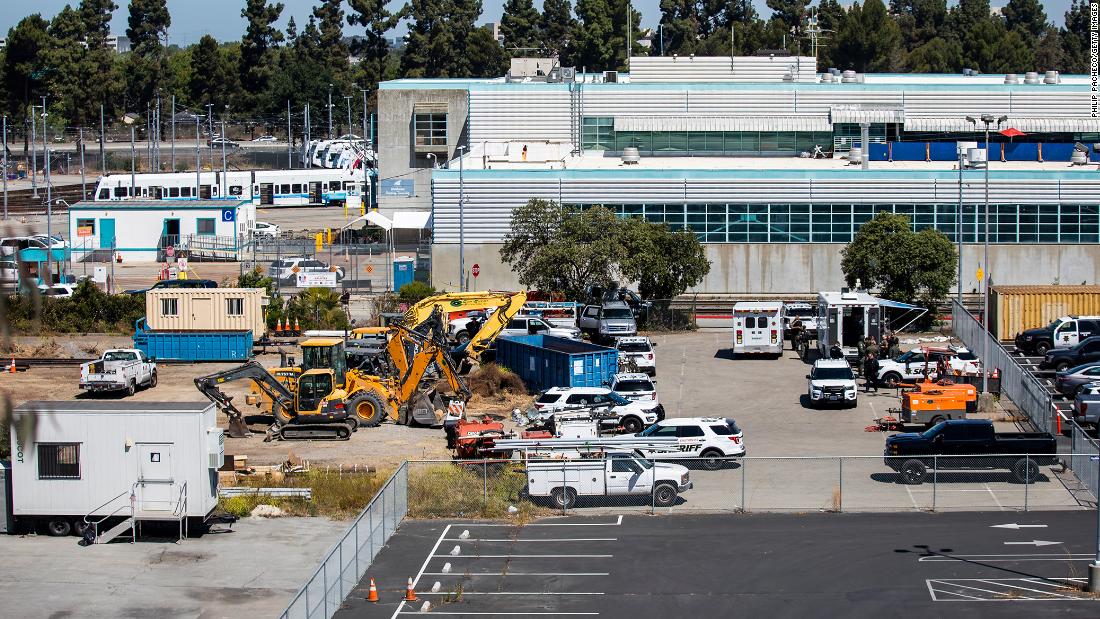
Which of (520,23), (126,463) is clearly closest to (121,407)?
(126,463)

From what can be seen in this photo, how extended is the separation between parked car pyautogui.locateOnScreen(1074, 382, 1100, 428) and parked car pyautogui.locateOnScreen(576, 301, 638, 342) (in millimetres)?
18006

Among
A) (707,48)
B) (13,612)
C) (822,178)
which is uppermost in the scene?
(707,48)

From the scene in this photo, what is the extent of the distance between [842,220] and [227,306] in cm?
3013

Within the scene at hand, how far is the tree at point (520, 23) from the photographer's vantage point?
179500 mm

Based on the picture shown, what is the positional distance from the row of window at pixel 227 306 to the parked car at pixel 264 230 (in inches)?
1139

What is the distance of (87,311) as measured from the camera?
6209 cm

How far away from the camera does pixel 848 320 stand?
53.9 metres

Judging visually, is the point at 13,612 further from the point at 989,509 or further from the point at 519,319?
the point at 519,319

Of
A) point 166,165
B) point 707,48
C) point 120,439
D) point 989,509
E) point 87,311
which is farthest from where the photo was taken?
point 707,48

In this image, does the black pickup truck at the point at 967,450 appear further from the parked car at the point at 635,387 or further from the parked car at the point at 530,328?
the parked car at the point at 530,328

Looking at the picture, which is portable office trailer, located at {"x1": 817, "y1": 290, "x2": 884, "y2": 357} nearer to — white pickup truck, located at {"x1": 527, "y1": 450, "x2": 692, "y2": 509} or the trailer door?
white pickup truck, located at {"x1": 527, "y1": 450, "x2": 692, "y2": 509}

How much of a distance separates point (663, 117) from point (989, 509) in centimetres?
5593

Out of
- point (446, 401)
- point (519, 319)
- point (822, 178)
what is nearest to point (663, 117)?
point (822, 178)

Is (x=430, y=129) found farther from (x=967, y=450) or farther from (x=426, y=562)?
(x=426, y=562)
